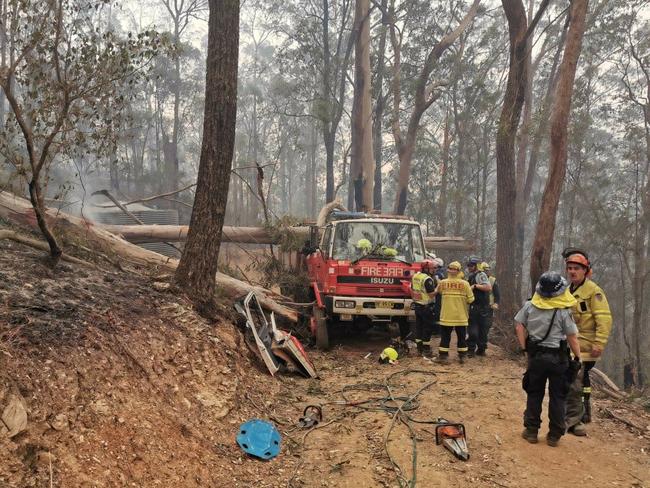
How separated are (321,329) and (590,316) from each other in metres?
4.63

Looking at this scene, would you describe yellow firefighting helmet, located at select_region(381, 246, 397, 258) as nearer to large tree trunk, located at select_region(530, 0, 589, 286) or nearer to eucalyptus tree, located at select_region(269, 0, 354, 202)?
large tree trunk, located at select_region(530, 0, 589, 286)

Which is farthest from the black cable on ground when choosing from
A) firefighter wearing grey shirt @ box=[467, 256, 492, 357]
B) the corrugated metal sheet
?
the corrugated metal sheet

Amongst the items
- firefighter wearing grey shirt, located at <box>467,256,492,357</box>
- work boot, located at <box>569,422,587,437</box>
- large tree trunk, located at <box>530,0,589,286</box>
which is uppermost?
large tree trunk, located at <box>530,0,589,286</box>

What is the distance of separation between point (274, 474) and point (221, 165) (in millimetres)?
3965

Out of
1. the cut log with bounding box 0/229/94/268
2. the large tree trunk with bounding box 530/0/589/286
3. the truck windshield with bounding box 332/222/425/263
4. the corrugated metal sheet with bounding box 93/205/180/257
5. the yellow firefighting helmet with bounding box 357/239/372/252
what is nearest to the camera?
the cut log with bounding box 0/229/94/268

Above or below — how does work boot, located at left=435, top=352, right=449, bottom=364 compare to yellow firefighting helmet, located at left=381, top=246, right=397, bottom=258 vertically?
below

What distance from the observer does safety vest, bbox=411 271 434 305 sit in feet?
26.1

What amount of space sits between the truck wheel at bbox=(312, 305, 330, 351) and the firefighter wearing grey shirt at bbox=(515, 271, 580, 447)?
4333mm

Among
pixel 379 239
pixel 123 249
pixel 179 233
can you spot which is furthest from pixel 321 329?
→ pixel 179 233

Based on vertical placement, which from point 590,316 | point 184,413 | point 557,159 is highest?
point 557,159

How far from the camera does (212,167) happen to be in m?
6.49

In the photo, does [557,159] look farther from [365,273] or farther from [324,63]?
[324,63]

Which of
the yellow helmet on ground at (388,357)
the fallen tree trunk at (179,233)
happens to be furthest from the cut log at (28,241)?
the fallen tree trunk at (179,233)

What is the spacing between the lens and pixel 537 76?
3159cm
